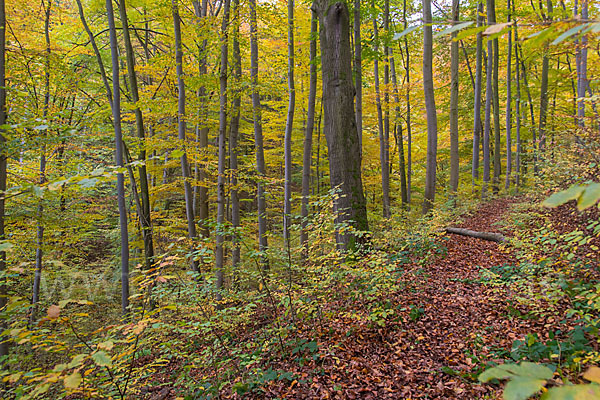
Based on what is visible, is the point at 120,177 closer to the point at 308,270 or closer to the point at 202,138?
the point at 308,270

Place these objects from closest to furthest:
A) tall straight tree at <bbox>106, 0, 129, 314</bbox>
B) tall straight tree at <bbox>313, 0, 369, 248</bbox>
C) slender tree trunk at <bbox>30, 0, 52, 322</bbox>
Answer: tall straight tree at <bbox>313, 0, 369, 248</bbox> < tall straight tree at <bbox>106, 0, 129, 314</bbox> < slender tree trunk at <bbox>30, 0, 52, 322</bbox>

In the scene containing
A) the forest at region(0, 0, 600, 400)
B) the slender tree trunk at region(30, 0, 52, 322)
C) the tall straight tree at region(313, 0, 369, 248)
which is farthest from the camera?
the slender tree trunk at region(30, 0, 52, 322)

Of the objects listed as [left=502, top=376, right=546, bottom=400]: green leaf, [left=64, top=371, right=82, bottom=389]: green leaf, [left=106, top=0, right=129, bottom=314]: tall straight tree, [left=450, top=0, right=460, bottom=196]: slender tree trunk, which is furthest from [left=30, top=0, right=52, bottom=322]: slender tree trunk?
[left=450, top=0, right=460, bottom=196]: slender tree trunk

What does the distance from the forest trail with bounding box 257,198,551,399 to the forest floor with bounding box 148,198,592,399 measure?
10 mm

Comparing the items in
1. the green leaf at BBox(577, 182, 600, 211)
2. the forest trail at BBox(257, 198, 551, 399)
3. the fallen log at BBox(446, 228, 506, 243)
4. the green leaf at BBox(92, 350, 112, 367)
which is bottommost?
the forest trail at BBox(257, 198, 551, 399)

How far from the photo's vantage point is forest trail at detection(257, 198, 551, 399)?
10.4 ft

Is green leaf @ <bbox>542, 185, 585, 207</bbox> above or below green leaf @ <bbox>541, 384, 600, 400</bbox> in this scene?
above

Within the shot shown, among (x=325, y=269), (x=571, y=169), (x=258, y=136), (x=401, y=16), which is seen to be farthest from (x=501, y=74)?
(x=325, y=269)

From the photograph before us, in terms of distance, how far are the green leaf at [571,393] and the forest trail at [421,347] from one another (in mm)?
2404

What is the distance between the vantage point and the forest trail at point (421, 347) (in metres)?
3.16

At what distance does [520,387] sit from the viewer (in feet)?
2.36

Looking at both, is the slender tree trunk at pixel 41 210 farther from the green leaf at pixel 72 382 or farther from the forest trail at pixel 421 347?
the forest trail at pixel 421 347

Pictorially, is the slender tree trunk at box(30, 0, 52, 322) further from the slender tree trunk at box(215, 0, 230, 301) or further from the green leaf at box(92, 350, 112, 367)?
the green leaf at box(92, 350, 112, 367)

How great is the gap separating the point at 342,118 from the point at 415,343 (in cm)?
399
